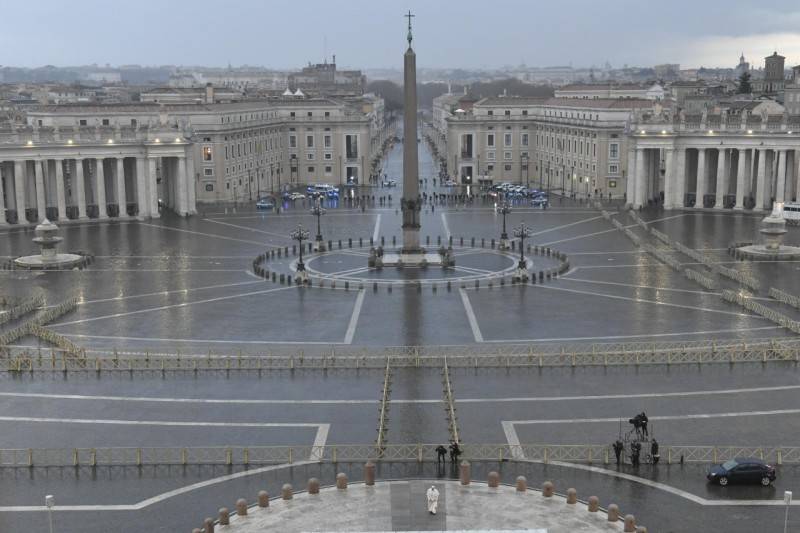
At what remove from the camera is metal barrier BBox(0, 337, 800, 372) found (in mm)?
52688

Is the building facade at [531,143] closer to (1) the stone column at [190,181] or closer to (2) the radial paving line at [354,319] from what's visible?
(1) the stone column at [190,181]

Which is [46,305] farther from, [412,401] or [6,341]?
[412,401]

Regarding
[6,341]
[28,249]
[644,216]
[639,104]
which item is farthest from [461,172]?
[6,341]

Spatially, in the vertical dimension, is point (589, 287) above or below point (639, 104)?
below

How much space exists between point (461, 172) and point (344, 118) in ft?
62.5

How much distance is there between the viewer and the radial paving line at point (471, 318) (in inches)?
2349

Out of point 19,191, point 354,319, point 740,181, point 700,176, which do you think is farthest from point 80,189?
point 740,181

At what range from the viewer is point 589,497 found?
35000 mm

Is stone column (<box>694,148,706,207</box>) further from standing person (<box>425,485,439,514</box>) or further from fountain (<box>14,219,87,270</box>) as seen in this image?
standing person (<box>425,485,439,514</box>)

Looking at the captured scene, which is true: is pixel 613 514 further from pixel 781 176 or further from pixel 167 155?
A: pixel 167 155

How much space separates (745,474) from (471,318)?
28918mm

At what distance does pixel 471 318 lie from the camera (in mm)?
64250

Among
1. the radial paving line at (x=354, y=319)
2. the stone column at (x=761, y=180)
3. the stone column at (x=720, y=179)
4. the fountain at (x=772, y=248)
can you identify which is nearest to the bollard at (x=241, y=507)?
the radial paving line at (x=354, y=319)

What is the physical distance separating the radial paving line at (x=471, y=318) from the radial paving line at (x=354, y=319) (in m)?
6.97
